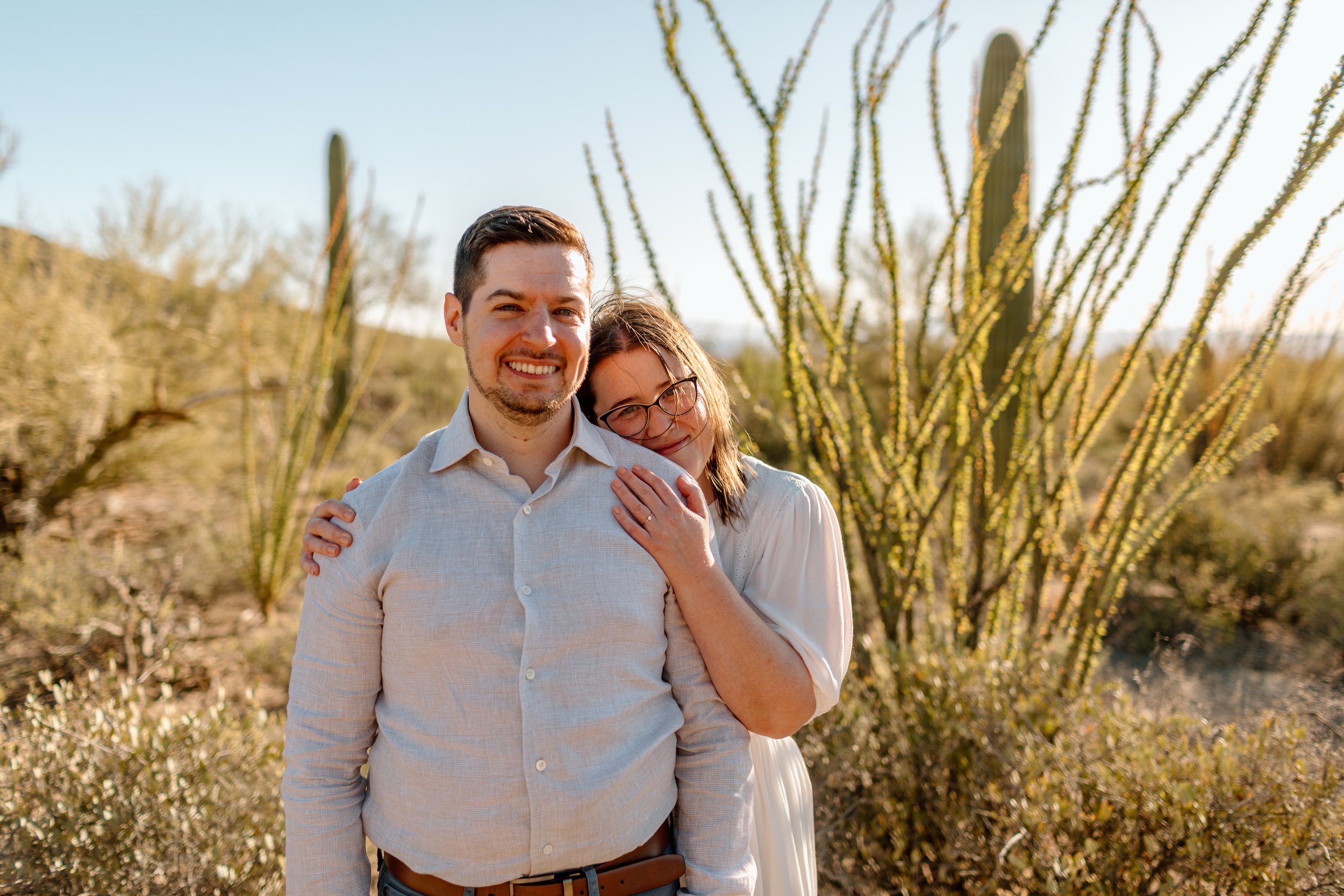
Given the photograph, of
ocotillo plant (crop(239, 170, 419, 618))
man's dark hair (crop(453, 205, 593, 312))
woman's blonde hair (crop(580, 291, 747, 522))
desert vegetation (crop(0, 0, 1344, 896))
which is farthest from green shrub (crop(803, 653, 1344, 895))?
ocotillo plant (crop(239, 170, 419, 618))

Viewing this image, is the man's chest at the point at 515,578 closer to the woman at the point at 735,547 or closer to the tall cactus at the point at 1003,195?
the woman at the point at 735,547

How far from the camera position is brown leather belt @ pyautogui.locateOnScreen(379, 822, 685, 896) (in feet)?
4.65

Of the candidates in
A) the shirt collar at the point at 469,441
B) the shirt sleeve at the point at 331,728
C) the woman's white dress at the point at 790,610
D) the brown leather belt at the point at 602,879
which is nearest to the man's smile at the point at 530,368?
the shirt collar at the point at 469,441

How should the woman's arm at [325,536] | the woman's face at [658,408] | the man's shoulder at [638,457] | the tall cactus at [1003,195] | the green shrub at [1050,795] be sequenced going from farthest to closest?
the tall cactus at [1003,195], the green shrub at [1050,795], the woman's face at [658,408], the man's shoulder at [638,457], the woman's arm at [325,536]

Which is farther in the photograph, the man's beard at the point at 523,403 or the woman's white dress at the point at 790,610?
Result: the woman's white dress at the point at 790,610

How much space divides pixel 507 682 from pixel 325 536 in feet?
1.50

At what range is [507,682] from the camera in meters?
1.46

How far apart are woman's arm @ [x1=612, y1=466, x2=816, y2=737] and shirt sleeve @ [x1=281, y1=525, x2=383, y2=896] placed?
0.54 m

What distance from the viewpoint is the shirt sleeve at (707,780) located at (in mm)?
1538

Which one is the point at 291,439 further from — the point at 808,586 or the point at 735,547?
the point at 808,586

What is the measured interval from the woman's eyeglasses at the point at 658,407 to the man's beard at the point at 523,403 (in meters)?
0.32

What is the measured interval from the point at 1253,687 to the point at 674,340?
4.43 metres

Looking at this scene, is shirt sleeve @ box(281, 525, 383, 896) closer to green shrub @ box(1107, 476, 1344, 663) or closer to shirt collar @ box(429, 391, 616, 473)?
shirt collar @ box(429, 391, 616, 473)

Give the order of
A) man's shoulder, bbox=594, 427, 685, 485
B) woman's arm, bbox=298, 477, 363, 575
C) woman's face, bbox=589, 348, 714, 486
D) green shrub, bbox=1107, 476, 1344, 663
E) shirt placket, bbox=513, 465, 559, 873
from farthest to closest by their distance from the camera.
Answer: green shrub, bbox=1107, 476, 1344, 663 < woman's face, bbox=589, 348, 714, 486 < man's shoulder, bbox=594, 427, 685, 485 < woman's arm, bbox=298, 477, 363, 575 < shirt placket, bbox=513, 465, 559, 873
